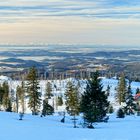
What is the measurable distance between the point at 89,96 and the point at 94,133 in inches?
710

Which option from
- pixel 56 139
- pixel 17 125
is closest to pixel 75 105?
pixel 17 125

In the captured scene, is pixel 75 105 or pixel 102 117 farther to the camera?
pixel 75 105

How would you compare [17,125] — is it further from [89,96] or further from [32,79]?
[32,79]

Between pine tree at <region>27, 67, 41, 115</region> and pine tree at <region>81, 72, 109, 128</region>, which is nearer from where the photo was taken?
pine tree at <region>81, 72, 109, 128</region>

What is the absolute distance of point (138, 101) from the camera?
10581cm

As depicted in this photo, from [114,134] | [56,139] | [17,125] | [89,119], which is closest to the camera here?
[56,139]

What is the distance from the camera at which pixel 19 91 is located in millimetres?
112312

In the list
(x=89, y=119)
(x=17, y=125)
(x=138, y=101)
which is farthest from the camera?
(x=138, y=101)

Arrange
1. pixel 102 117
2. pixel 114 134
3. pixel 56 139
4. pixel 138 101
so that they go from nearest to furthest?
pixel 56 139 → pixel 114 134 → pixel 102 117 → pixel 138 101

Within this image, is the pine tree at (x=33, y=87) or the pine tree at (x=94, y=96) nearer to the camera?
the pine tree at (x=94, y=96)

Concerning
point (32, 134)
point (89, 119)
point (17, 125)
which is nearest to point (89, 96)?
point (89, 119)

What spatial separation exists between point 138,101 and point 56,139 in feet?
254

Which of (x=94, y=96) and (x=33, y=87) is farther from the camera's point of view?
(x=33, y=87)

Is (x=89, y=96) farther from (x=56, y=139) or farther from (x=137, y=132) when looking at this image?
(x=56, y=139)
